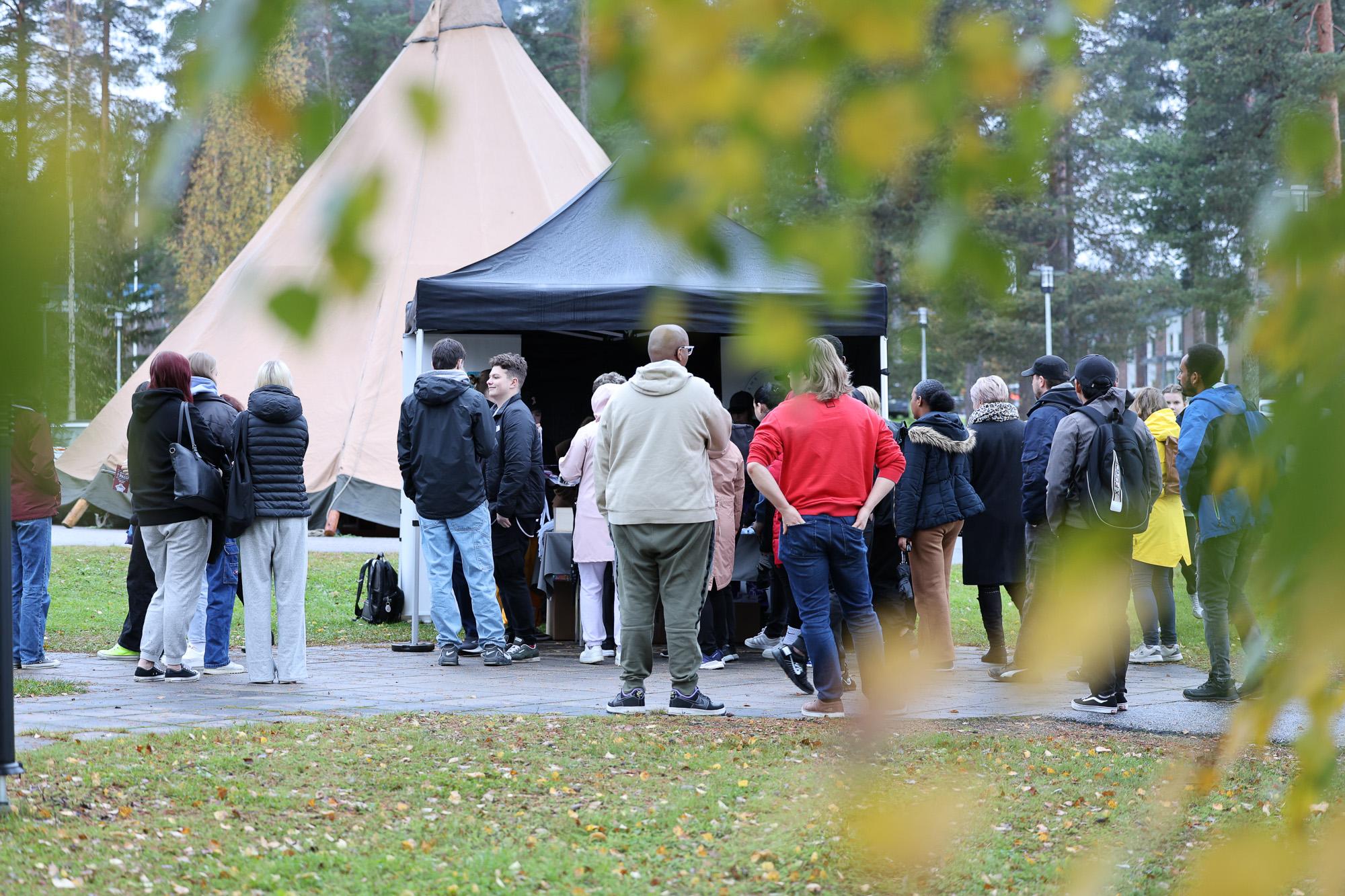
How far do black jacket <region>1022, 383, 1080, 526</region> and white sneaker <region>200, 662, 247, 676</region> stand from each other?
4.59 meters

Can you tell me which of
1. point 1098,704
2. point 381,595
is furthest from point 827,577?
point 381,595

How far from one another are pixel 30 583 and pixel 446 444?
2.48m

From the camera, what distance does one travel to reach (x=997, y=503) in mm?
8641

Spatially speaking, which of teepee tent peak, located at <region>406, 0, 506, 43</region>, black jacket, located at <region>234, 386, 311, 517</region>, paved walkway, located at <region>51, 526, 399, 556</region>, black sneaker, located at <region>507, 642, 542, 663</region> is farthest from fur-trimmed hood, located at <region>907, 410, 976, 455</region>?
teepee tent peak, located at <region>406, 0, 506, 43</region>

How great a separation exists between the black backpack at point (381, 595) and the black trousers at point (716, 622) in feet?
10.4

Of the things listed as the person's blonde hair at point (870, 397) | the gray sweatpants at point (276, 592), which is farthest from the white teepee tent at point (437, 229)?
the gray sweatpants at point (276, 592)

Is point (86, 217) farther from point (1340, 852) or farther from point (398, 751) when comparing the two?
point (398, 751)

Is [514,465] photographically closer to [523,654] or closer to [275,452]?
[523,654]

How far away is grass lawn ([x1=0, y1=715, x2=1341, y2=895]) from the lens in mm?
4137

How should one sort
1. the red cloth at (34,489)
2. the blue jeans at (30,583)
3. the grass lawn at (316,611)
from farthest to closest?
the grass lawn at (316,611) < the blue jeans at (30,583) < the red cloth at (34,489)

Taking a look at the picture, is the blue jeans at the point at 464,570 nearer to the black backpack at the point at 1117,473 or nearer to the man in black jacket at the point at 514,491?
the man in black jacket at the point at 514,491

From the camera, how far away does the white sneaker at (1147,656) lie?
896cm

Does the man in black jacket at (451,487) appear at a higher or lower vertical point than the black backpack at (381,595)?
higher

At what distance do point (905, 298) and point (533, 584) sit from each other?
8797mm
